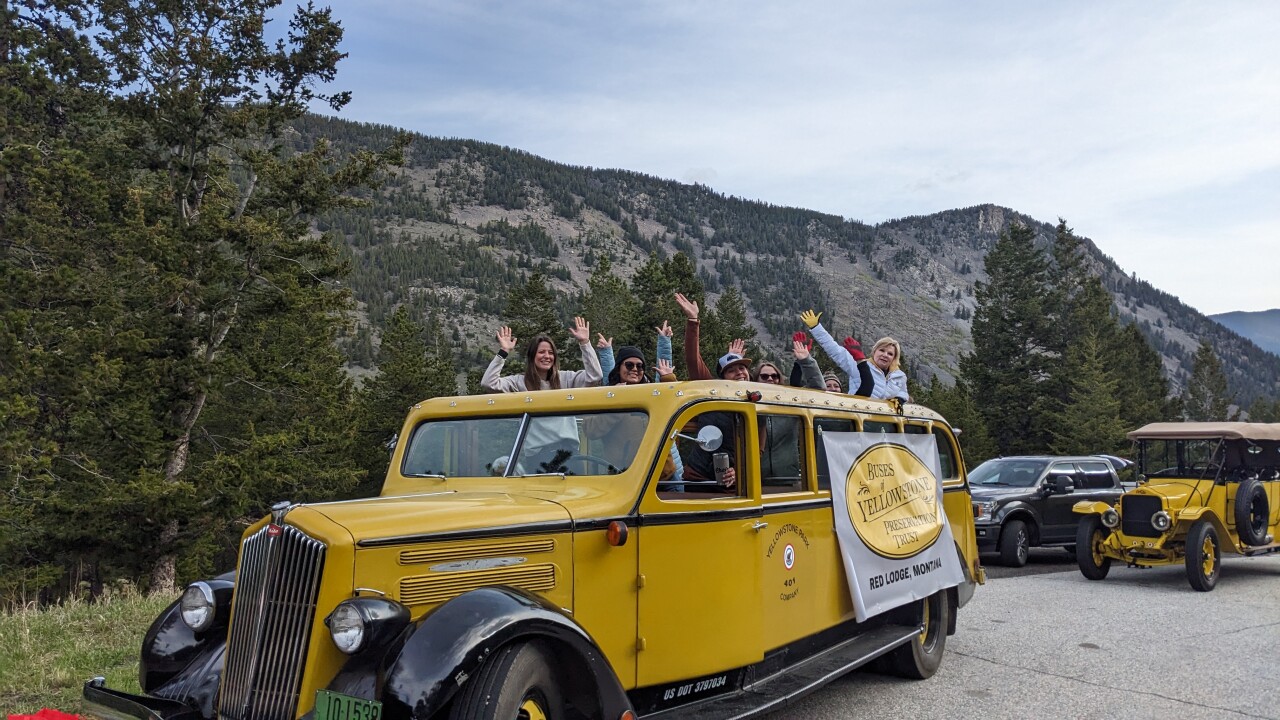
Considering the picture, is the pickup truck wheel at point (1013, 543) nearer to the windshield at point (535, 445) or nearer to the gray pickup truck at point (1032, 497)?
the gray pickup truck at point (1032, 497)

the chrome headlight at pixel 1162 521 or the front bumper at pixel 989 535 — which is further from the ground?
the chrome headlight at pixel 1162 521

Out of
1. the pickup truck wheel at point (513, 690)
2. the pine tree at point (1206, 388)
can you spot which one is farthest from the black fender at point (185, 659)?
the pine tree at point (1206, 388)

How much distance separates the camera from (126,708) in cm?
369

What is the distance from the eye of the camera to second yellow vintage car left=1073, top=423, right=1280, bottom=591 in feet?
36.9

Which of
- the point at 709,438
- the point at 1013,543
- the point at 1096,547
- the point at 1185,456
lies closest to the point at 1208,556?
the point at 1096,547

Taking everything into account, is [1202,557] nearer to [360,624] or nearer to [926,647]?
[926,647]

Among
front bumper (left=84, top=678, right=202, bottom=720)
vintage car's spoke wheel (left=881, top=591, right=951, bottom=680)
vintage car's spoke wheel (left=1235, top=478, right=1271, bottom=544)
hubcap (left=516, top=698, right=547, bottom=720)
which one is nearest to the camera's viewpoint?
hubcap (left=516, top=698, right=547, bottom=720)

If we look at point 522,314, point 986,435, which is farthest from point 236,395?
point 986,435

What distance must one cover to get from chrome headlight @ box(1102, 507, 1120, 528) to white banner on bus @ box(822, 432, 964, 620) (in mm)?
5651

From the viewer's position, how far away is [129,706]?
369cm

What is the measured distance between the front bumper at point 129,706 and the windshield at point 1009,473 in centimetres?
1346

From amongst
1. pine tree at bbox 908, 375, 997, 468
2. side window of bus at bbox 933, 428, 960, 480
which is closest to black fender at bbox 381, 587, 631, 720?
side window of bus at bbox 933, 428, 960, 480

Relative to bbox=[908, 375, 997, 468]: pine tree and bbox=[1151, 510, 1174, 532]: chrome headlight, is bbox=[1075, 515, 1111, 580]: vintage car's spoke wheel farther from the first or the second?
bbox=[908, 375, 997, 468]: pine tree

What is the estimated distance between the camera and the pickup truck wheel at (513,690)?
10.7 feet
